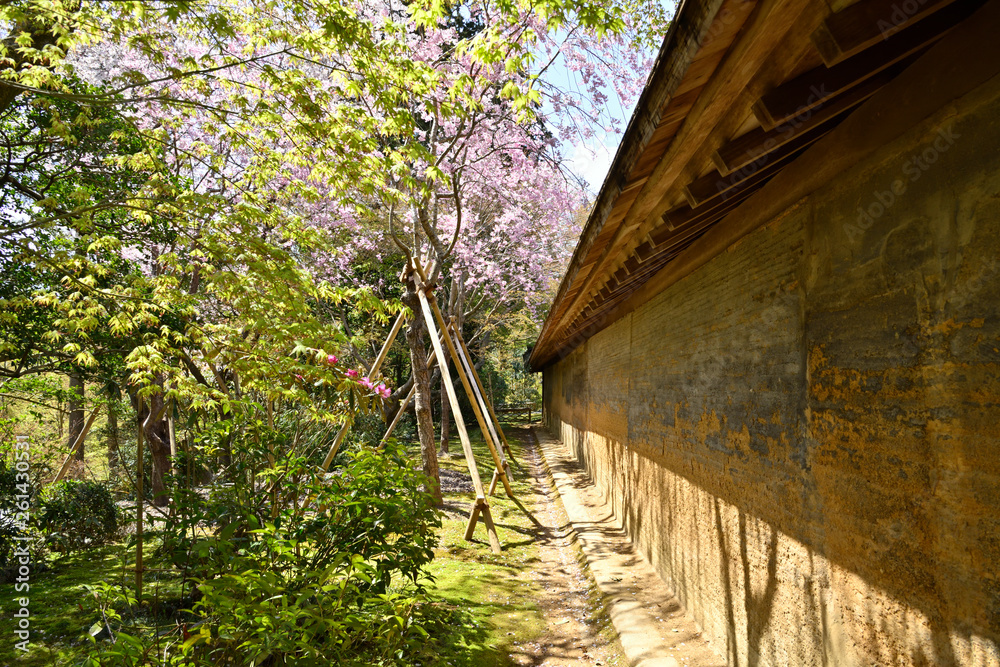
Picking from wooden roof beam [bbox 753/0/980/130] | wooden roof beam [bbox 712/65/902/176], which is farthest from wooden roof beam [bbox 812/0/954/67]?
wooden roof beam [bbox 712/65/902/176]

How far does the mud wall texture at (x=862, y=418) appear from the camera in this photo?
4.79 feet

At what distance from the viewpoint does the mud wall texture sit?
1461 millimetres

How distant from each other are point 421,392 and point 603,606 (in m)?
4.90

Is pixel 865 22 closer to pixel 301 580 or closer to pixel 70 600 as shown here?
pixel 301 580

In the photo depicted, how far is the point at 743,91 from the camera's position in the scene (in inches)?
69.7

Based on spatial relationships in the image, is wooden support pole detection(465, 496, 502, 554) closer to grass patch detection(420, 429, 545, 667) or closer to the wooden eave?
grass patch detection(420, 429, 545, 667)

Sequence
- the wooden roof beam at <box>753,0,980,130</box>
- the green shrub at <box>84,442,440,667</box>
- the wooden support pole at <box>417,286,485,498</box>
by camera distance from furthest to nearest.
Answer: the wooden support pole at <box>417,286,485,498</box>, the green shrub at <box>84,442,440,667</box>, the wooden roof beam at <box>753,0,980,130</box>

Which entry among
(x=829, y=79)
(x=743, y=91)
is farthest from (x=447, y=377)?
(x=829, y=79)

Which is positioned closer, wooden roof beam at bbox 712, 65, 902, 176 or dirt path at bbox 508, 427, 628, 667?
wooden roof beam at bbox 712, 65, 902, 176

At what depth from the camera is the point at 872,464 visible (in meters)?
1.89

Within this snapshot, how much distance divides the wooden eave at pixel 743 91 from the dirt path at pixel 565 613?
10.3ft

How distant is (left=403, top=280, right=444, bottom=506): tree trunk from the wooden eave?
19.5 feet

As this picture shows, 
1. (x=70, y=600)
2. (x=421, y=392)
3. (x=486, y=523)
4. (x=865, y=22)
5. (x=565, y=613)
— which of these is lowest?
(x=565, y=613)

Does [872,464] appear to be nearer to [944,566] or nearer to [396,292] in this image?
[944,566]
